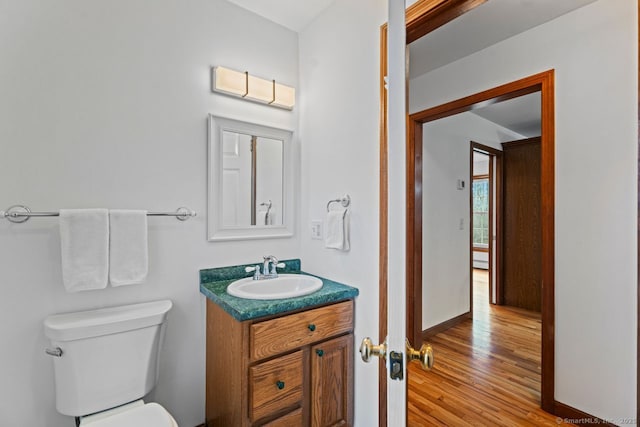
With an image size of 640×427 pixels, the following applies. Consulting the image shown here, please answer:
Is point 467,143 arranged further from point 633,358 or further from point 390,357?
point 390,357

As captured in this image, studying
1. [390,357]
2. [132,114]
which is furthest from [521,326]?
[132,114]

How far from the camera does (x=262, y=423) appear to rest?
1.31 meters

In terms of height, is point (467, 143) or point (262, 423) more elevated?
point (467, 143)

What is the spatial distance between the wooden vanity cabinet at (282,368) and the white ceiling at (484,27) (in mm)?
1867

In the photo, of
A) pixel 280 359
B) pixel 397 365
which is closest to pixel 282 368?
pixel 280 359

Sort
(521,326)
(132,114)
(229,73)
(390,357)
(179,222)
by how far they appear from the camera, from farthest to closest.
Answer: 1. (521,326)
2. (229,73)
3. (179,222)
4. (132,114)
5. (390,357)

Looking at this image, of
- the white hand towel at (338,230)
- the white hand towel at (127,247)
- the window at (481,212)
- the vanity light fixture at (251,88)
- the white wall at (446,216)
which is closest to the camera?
the white hand towel at (127,247)

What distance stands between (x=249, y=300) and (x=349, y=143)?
961 millimetres

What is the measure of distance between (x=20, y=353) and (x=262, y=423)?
1065mm

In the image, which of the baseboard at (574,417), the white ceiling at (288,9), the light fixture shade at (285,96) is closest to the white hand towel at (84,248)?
the light fixture shade at (285,96)

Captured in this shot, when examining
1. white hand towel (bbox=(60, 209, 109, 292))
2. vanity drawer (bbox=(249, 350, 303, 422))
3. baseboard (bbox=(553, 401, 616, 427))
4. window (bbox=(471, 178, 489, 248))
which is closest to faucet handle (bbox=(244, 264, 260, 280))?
vanity drawer (bbox=(249, 350, 303, 422))

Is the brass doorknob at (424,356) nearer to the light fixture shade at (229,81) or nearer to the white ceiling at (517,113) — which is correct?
the light fixture shade at (229,81)

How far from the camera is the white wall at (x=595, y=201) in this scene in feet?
5.13

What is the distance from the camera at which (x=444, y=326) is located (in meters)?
3.00
